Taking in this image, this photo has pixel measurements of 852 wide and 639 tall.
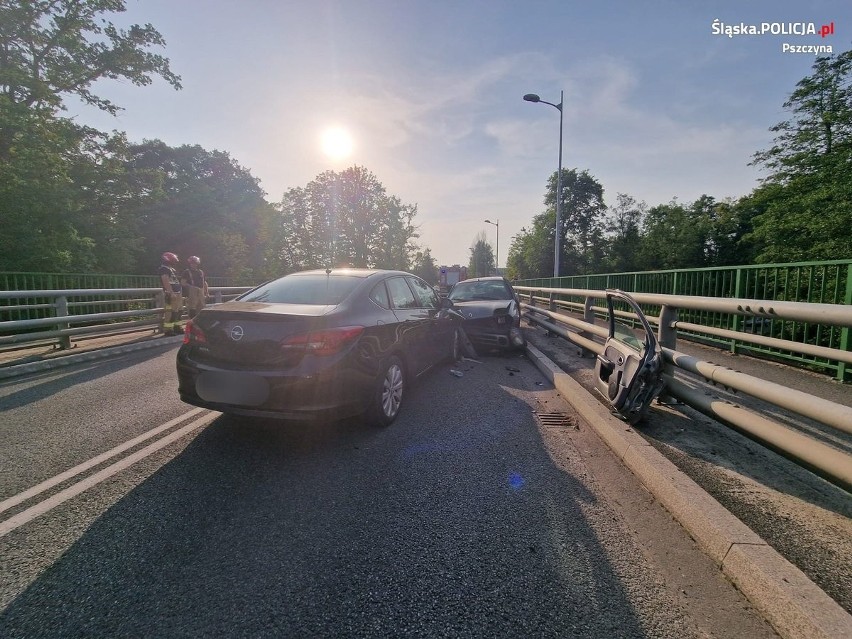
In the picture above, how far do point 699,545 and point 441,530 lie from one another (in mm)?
1415

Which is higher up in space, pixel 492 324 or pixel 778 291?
pixel 778 291

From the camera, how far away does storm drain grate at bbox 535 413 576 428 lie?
3.98 meters

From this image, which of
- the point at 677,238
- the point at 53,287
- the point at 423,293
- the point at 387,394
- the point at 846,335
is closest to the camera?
the point at 387,394

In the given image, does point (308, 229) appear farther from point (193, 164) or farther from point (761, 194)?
point (761, 194)

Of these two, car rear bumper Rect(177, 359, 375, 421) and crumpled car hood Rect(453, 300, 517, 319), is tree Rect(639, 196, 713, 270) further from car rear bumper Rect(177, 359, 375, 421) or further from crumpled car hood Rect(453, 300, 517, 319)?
car rear bumper Rect(177, 359, 375, 421)

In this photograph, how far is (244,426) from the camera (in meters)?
3.76

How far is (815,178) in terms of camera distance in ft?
65.8

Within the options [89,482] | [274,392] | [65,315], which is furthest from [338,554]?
[65,315]

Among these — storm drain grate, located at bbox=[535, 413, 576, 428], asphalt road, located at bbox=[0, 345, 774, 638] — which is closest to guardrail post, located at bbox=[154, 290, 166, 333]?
asphalt road, located at bbox=[0, 345, 774, 638]

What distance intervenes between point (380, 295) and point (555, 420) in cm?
231

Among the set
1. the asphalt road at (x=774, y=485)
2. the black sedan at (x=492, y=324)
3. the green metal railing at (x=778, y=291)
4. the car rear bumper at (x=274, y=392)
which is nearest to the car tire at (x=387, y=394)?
the car rear bumper at (x=274, y=392)

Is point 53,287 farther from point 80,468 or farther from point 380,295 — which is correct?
point 380,295

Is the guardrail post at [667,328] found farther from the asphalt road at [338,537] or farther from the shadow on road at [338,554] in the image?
the shadow on road at [338,554]

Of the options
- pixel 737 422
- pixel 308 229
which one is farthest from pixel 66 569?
pixel 308 229
